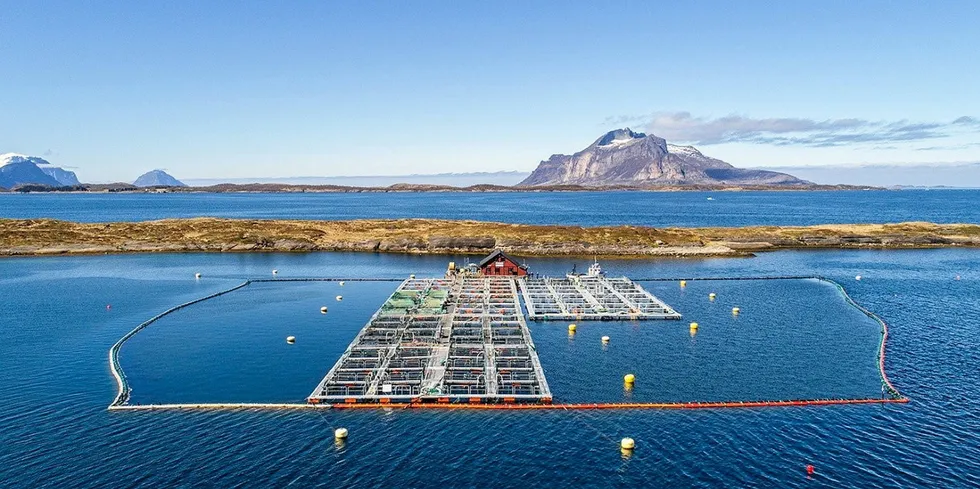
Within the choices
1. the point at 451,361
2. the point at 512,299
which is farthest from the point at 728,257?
the point at 451,361

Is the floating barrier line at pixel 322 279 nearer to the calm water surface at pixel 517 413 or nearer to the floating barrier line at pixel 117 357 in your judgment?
the calm water surface at pixel 517 413

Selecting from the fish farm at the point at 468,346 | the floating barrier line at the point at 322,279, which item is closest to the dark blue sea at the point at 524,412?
the fish farm at the point at 468,346

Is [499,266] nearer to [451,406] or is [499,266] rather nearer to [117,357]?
[451,406]

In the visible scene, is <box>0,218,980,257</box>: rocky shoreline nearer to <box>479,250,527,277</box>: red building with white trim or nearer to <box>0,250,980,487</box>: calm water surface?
<box>479,250,527,277</box>: red building with white trim

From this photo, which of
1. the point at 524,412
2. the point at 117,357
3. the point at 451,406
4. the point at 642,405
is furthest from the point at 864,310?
the point at 117,357

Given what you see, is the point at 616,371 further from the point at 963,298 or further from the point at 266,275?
the point at 266,275

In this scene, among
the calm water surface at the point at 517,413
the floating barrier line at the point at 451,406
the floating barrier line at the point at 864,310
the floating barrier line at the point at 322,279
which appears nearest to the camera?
the calm water surface at the point at 517,413

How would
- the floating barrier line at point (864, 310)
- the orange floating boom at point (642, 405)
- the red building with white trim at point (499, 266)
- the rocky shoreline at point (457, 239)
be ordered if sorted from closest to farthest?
the orange floating boom at point (642, 405)
the floating barrier line at point (864, 310)
the red building with white trim at point (499, 266)
the rocky shoreline at point (457, 239)

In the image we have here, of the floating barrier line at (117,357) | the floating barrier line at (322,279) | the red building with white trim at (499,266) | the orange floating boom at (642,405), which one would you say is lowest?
the orange floating boom at (642,405)
